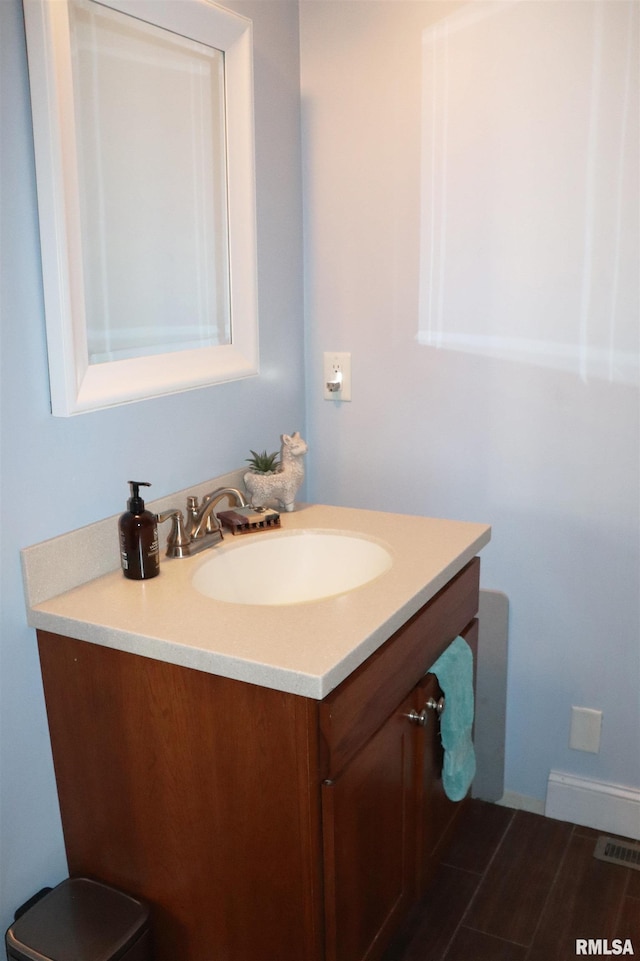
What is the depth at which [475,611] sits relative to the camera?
1.84 meters

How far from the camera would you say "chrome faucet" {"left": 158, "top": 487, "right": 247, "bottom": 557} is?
1.60 m

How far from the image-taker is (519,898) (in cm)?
186

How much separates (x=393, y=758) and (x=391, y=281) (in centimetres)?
111

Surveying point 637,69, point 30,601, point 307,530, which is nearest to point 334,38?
point 637,69

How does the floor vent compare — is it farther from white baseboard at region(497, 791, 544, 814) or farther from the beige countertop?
the beige countertop

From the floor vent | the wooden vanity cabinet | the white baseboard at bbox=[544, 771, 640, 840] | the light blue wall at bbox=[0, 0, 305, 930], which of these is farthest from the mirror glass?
the floor vent

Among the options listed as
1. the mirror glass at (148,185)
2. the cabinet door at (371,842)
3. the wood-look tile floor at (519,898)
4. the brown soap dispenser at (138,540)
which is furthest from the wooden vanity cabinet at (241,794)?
the mirror glass at (148,185)

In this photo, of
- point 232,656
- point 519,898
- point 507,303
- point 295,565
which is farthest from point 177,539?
point 519,898

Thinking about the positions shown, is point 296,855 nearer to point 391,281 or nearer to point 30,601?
point 30,601

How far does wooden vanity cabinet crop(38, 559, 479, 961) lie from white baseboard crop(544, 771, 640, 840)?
698 millimetres

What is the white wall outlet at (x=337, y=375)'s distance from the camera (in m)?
2.13

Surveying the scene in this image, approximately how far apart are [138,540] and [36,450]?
0.23 metres

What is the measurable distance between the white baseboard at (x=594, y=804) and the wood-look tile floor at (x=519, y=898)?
3cm

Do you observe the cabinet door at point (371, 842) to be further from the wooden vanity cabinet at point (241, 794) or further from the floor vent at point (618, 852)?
the floor vent at point (618, 852)
